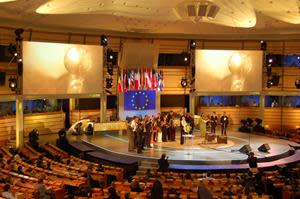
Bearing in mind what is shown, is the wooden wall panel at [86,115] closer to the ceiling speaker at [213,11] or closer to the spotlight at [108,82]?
the spotlight at [108,82]

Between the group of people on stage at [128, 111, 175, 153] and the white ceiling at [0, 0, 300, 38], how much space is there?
4.93 metres

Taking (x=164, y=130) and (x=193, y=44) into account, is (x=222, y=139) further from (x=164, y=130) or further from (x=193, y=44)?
(x=193, y=44)

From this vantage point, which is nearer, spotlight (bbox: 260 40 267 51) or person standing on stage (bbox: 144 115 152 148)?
person standing on stage (bbox: 144 115 152 148)

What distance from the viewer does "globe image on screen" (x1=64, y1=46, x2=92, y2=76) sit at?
2241 cm

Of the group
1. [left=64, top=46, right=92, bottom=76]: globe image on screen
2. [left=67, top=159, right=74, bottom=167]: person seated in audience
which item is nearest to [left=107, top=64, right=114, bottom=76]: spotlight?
[left=64, top=46, right=92, bottom=76]: globe image on screen

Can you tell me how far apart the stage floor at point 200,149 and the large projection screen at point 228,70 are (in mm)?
3716

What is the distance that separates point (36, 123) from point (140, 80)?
6579mm

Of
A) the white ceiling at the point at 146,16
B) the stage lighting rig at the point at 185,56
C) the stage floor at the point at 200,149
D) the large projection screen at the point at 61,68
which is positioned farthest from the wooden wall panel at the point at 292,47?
the large projection screen at the point at 61,68

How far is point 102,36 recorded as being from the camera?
23828 millimetres

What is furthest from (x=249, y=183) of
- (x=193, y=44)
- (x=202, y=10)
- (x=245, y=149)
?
(x=193, y=44)

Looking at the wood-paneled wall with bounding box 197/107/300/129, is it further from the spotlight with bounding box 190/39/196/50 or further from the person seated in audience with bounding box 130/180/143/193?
the person seated in audience with bounding box 130/180/143/193

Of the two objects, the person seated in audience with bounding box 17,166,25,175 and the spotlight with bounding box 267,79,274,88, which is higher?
the spotlight with bounding box 267,79,274,88

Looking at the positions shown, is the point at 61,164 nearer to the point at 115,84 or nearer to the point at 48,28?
the point at 48,28

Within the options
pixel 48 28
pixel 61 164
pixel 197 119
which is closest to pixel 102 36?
pixel 48 28
